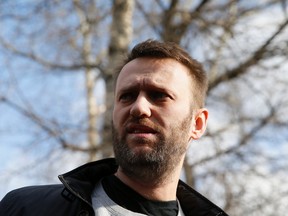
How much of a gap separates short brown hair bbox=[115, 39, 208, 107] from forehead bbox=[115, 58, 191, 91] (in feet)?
0.09

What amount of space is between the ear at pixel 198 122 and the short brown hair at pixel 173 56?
0.14 ft

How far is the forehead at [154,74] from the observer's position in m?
2.76

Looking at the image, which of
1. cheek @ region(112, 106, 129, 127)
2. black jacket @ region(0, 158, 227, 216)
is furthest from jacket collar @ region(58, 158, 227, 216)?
cheek @ region(112, 106, 129, 127)

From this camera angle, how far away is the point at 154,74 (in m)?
2.78

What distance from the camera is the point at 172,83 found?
9.13 ft

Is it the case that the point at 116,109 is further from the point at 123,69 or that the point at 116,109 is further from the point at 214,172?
the point at 214,172

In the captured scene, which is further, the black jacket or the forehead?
the forehead

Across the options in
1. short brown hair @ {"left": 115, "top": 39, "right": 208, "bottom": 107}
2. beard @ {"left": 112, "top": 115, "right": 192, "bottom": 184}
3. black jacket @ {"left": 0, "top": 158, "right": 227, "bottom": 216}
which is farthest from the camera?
short brown hair @ {"left": 115, "top": 39, "right": 208, "bottom": 107}

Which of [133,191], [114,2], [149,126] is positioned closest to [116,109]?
[149,126]

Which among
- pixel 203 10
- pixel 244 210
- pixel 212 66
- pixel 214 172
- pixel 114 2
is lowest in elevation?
pixel 244 210

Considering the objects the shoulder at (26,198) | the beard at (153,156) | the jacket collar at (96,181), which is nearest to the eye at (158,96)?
the beard at (153,156)

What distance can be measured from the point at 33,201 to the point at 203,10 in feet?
18.3

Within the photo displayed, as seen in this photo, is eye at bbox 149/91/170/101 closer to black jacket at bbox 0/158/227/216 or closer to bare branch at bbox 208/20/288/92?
black jacket at bbox 0/158/227/216

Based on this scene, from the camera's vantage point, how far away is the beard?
8.37 ft
